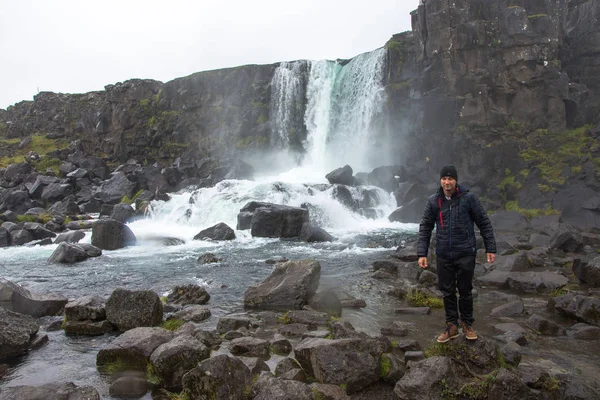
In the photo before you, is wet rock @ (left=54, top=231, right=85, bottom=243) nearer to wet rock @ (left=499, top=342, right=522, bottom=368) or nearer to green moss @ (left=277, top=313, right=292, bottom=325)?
green moss @ (left=277, top=313, right=292, bottom=325)

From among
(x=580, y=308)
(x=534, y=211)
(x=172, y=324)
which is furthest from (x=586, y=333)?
(x=534, y=211)

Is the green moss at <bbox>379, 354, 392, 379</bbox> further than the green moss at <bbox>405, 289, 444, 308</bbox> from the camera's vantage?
No

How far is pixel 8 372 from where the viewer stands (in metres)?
7.28

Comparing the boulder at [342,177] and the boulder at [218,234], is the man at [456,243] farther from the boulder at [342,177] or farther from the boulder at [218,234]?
the boulder at [342,177]

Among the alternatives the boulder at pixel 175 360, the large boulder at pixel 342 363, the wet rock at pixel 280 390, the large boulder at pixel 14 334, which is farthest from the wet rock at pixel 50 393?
the large boulder at pixel 342 363

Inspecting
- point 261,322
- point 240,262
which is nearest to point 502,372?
point 261,322

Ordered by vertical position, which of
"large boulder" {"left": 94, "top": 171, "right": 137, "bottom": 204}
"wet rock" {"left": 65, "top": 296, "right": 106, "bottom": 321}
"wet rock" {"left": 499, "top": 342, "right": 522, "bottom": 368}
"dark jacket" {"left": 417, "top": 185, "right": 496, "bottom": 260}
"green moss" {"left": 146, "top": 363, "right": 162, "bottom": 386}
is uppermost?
"dark jacket" {"left": 417, "top": 185, "right": 496, "bottom": 260}

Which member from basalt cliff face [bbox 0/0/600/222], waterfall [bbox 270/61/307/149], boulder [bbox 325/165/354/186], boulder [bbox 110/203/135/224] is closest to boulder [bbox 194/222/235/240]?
boulder [bbox 110/203/135/224]

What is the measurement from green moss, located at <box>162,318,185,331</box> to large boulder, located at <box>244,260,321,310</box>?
214 cm

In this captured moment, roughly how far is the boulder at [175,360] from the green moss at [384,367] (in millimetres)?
2768

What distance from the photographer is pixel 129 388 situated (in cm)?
653

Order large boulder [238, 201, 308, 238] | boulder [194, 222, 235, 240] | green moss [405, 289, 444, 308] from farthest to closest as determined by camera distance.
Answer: large boulder [238, 201, 308, 238], boulder [194, 222, 235, 240], green moss [405, 289, 444, 308]

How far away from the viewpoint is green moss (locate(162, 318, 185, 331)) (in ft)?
30.5

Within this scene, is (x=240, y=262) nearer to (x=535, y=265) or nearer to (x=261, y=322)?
(x=261, y=322)
